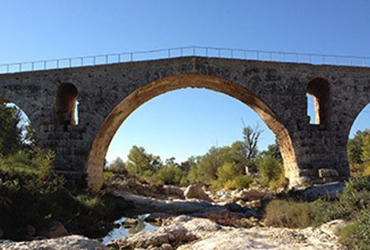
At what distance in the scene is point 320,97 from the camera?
17.3m

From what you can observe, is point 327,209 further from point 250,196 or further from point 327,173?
point 250,196

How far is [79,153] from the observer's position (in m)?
15.2

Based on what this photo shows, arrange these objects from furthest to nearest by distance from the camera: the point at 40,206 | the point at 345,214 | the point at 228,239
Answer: the point at 40,206 < the point at 345,214 < the point at 228,239

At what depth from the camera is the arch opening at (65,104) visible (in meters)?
16.1

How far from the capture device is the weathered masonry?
1532 centimetres

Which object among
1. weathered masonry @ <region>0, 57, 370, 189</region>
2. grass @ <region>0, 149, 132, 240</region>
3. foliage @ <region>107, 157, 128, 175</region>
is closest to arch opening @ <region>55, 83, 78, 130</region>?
weathered masonry @ <region>0, 57, 370, 189</region>

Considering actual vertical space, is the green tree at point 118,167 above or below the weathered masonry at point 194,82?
→ below

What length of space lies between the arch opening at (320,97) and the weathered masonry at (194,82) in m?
0.13

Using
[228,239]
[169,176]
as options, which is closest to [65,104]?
[228,239]

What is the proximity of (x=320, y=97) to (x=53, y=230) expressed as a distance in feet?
47.5

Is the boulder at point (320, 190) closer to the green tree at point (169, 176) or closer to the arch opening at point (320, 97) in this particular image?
the arch opening at point (320, 97)

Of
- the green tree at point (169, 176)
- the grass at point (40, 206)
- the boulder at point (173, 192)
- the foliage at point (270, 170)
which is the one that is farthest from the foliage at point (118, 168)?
the grass at point (40, 206)

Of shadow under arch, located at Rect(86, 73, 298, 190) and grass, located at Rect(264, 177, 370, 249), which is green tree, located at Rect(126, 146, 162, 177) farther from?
grass, located at Rect(264, 177, 370, 249)

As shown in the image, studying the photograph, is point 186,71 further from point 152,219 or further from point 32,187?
point 32,187
